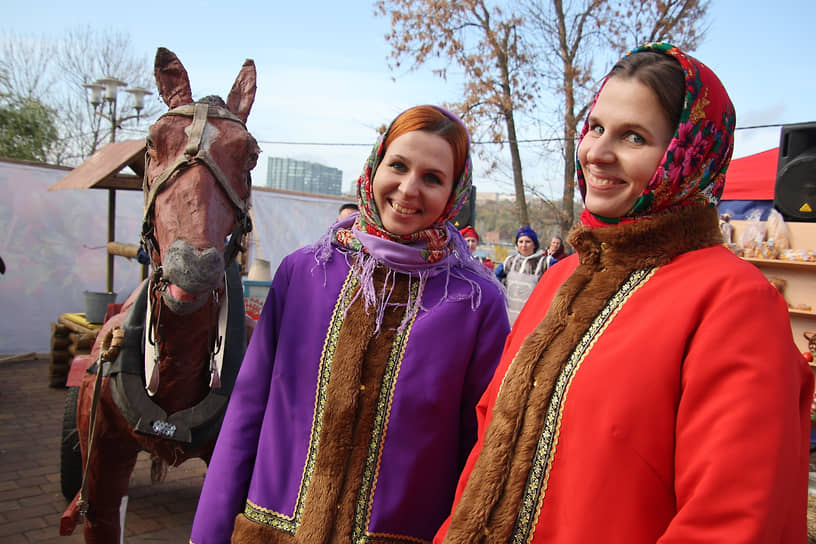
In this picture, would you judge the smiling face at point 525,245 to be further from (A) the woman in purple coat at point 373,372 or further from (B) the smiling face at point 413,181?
(B) the smiling face at point 413,181

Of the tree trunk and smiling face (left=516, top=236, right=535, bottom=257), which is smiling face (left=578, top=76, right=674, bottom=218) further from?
the tree trunk

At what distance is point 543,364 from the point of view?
1211mm

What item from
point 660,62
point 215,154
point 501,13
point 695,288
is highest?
point 501,13

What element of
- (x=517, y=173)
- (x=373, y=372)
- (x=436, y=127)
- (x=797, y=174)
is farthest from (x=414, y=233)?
(x=517, y=173)

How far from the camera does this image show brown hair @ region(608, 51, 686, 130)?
1.16m

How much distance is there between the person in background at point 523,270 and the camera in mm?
7848

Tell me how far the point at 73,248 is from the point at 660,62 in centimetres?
909

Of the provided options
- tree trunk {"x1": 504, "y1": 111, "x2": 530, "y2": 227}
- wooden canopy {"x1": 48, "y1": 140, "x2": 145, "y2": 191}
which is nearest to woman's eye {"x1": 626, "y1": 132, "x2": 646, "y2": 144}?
wooden canopy {"x1": 48, "y1": 140, "x2": 145, "y2": 191}

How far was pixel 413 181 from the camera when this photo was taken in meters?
1.62

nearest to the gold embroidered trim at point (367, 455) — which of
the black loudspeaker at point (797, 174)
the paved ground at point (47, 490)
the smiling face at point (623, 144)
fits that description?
the smiling face at point (623, 144)

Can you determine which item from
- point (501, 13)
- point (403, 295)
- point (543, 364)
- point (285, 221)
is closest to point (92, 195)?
point (285, 221)

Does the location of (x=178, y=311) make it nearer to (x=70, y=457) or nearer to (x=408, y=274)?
(x=408, y=274)

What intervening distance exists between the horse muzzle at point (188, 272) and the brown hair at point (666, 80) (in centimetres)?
130

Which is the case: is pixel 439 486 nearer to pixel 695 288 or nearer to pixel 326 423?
pixel 326 423
